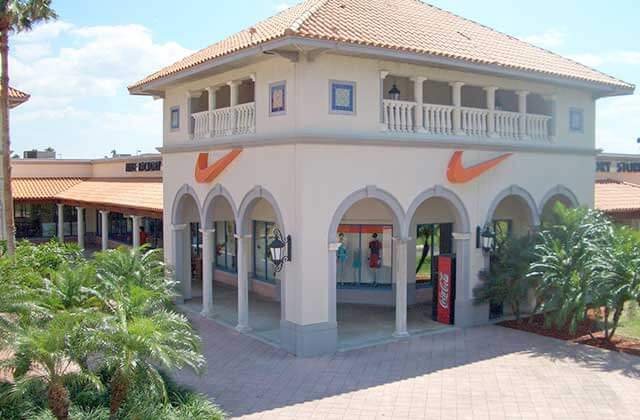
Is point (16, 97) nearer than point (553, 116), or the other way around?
point (553, 116)

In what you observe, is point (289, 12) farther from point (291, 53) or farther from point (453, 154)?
point (453, 154)

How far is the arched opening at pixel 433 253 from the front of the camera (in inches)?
655

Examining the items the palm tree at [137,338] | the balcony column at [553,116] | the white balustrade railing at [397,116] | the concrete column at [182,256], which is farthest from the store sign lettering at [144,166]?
the palm tree at [137,338]

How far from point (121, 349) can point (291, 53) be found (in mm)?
7481

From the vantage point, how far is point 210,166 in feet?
56.5

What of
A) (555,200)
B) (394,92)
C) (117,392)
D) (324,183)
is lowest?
(117,392)

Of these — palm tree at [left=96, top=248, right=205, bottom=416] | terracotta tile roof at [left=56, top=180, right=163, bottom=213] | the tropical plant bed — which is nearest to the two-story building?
the tropical plant bed

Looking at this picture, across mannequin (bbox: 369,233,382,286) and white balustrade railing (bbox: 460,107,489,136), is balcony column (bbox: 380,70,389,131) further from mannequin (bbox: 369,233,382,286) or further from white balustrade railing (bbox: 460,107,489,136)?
mannequin (bbox: 369,233,382,286)

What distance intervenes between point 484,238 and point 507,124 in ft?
10.7

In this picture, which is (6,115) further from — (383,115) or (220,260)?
(383,115)

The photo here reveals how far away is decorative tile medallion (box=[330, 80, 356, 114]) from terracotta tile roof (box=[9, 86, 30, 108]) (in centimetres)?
1351

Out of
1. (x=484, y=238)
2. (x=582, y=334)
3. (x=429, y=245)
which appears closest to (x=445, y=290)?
(x=484, y=238)

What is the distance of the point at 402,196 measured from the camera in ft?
50.4

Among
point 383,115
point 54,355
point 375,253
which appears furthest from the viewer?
point 375,253
